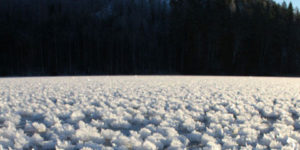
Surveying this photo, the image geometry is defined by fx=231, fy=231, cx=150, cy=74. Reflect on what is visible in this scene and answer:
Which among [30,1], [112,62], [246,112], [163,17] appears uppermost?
[30,1]

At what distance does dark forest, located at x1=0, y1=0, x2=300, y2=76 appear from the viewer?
2603 centimetres

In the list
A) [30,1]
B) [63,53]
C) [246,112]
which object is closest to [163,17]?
[63,53]

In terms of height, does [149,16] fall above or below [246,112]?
above

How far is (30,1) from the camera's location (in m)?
36.5

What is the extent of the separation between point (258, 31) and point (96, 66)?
768 inches

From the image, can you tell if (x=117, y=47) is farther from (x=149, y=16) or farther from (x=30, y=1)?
(x=30, y=1)

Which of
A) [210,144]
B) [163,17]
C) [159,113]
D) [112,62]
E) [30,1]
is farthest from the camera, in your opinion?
[30,1]

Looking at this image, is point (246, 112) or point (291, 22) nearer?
point (246, 112)

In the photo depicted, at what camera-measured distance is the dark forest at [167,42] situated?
26031 mm

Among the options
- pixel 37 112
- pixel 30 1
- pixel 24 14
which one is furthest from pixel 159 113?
pixel 30 1

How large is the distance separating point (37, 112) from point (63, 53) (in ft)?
89.0

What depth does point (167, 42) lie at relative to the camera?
2864 centimetres

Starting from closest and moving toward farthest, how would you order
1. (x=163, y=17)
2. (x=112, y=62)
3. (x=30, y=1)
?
(x=112, y=62), (x=163, y=17), (x=30, y=1)

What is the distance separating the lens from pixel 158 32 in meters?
30.1
